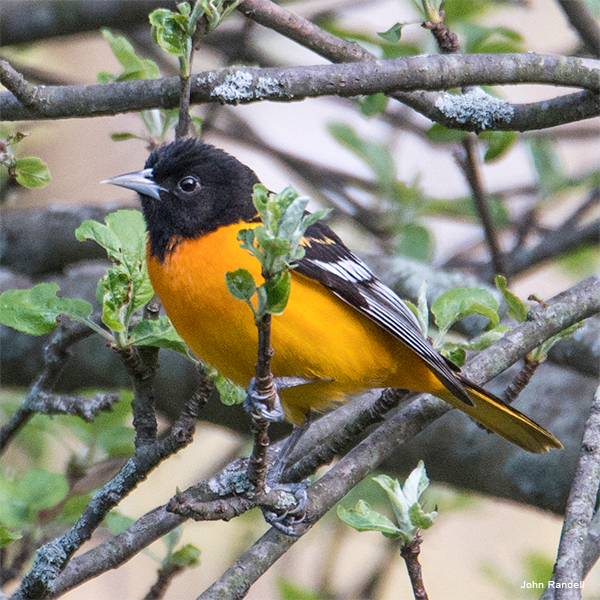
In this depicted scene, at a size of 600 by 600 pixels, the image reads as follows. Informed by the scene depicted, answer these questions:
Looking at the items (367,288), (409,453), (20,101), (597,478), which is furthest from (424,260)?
(20,101)

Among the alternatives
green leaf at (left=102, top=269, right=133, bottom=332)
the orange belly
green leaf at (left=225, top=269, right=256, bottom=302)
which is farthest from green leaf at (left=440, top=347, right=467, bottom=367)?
green leaf at (left=225, top=269, right=256, bottom=302)

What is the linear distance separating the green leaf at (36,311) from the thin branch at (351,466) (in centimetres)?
68

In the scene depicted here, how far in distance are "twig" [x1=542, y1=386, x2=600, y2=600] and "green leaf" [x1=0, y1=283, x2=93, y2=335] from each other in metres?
1.52

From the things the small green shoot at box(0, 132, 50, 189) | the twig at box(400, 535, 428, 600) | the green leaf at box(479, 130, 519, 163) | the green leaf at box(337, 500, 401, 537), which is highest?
the green leaf at box(479, 130, 519, 163)

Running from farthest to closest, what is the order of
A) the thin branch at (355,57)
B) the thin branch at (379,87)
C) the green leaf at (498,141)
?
the green leaf at (498,141) < the thin branch at (355,57) < the thin branch at (379,87)

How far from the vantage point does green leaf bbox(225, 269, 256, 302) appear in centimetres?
167

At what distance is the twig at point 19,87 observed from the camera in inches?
92.7

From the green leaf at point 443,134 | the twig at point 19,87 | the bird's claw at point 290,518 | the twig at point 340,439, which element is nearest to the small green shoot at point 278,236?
the bird's claw at point 290,518

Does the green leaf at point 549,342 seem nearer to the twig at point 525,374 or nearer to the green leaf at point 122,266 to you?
the twig at point 525,374

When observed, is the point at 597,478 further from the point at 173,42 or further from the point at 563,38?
the point at 563,38

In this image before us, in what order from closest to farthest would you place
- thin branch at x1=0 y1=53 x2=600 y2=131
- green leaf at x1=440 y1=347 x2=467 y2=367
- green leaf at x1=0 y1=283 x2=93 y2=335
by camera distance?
1. green leaf at x1=0 y1=283 x2=93 y2=335
2. thin branch at x1=0 y1=53 x2=600 y2=131
3. green leaf at x1=440 y1=347 x2=467 y2=367

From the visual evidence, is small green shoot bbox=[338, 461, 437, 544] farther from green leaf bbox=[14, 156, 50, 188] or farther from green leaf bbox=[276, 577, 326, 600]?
green leaf bbox=[276, 577, 326, 600]

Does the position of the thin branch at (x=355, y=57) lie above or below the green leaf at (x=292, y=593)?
above

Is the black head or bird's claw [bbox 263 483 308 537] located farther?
the black head
